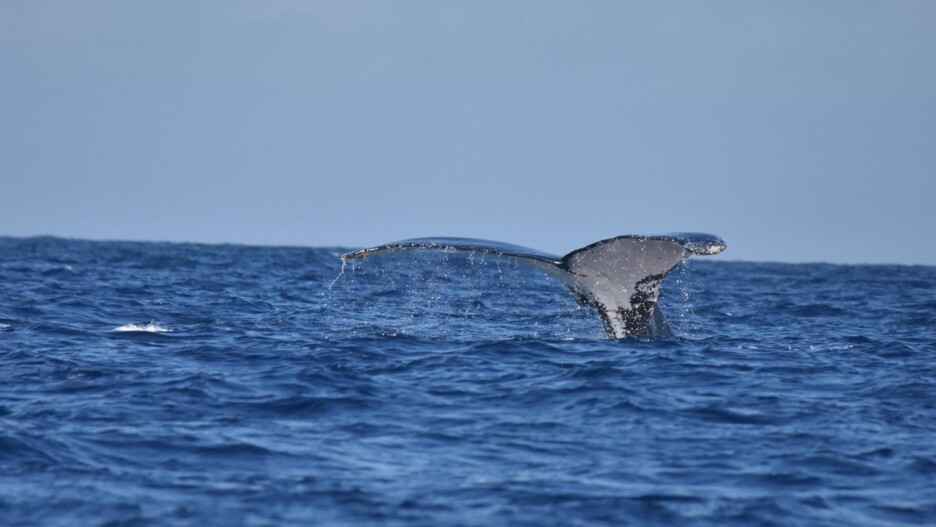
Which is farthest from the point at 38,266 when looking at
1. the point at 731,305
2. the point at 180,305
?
the point at 731,305

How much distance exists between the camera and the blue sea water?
7.95m

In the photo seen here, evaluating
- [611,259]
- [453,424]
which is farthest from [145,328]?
[453,424]

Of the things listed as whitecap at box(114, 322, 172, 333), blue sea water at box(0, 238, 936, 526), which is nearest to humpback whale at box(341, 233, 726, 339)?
blue sea water at box(0, 238, 936, 526)

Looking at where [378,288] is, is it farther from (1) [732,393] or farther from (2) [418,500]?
(2) [418,500]

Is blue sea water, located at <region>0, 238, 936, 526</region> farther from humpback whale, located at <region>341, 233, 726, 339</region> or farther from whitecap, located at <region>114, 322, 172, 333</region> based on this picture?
humpback whale, located at <region>341, 233, 726, 339</region>

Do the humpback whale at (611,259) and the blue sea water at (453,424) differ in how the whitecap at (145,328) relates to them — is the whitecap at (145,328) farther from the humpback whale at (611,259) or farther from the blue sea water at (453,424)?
the humpback whale at (611,259)

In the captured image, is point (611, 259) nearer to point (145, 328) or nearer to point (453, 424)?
point (453, 424)

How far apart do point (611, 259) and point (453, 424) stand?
3144 mm

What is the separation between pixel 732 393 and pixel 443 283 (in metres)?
22.4

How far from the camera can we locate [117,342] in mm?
15188

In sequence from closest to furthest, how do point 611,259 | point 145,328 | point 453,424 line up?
point 453,424
point 611,259
point 145,328

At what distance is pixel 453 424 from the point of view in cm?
1026

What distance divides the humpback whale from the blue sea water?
0.73m

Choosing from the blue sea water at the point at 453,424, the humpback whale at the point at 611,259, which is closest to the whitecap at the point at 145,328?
the blue sea water at the point at 453,424
